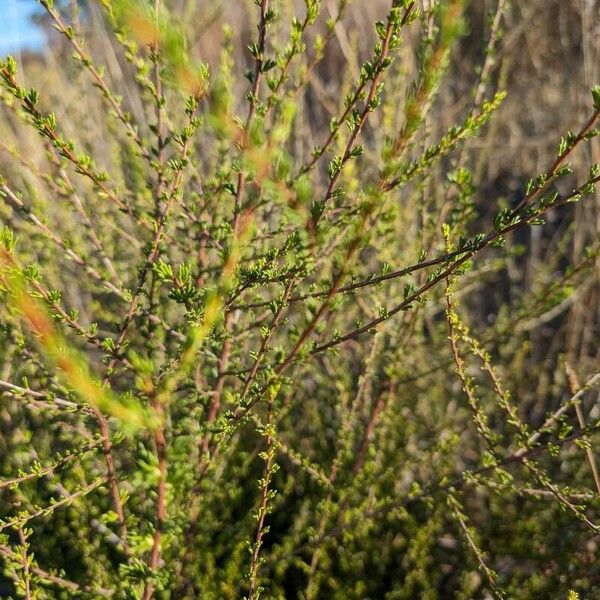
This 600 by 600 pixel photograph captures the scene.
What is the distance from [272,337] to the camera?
7.11 feet

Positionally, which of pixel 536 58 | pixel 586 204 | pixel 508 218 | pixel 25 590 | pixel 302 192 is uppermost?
pixel 536 58

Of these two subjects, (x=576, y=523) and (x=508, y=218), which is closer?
(x=508, y=218)

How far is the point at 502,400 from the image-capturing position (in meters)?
1.08

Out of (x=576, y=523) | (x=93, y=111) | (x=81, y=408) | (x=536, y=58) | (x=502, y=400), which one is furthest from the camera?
(x=536, y=58)

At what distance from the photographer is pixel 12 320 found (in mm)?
1226

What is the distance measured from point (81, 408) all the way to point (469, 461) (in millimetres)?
2413

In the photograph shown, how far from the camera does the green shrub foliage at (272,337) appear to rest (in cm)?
71

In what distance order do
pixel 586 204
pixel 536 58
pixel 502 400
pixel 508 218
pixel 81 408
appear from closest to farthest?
pixel 508 218
pixel 81 408
pixel 502 400
pixel 586 204
pixel 536 58

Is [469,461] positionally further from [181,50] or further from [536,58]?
[536,58]

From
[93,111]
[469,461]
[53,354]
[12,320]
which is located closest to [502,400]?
[53,354]

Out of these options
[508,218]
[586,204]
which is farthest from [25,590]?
[586,204]

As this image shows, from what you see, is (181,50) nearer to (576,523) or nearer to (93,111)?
(576,523)

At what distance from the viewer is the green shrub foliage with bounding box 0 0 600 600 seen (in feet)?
2.33

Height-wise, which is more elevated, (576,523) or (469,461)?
(469,461)
